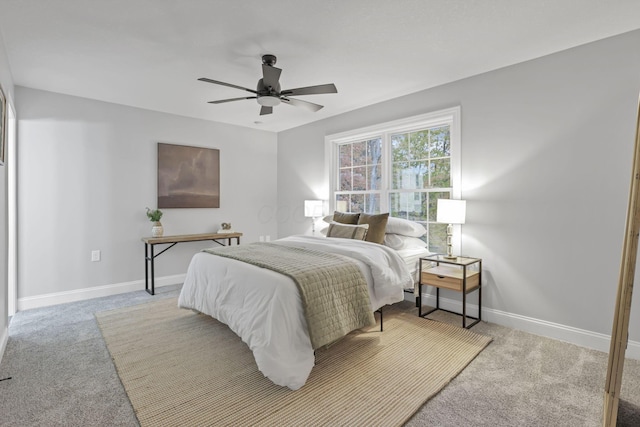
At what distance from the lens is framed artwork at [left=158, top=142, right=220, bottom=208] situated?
14.9 ft

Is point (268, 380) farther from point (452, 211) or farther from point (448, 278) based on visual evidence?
point (452, 211)

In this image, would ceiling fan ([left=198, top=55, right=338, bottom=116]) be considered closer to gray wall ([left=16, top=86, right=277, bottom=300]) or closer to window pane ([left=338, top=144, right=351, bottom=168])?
window pane ([left=338, top=144, right=351, bottom=168])

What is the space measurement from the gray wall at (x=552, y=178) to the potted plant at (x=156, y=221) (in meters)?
3.73

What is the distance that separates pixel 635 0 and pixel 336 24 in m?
1.89

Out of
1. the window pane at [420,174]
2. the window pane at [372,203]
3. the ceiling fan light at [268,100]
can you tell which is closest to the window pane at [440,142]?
the window pane at [420,174]

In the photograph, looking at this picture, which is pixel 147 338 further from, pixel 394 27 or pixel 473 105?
pixel 473 105

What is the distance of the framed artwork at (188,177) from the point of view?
455 centimetres

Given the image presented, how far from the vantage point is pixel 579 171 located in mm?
2648

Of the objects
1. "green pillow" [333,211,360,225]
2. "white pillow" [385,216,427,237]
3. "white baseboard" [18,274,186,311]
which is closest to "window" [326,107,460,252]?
"white pillow" [385,216,427,237]

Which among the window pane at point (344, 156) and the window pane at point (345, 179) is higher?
the window pane at point (344, 156)

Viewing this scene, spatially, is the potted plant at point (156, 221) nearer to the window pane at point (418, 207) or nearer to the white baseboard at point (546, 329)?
the window pane at point (418, 207)

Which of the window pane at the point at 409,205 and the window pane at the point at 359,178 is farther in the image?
the window pane at the point at 359,178

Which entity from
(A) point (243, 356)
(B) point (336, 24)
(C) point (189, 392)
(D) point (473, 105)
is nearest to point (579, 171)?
(D) point (473, 105)

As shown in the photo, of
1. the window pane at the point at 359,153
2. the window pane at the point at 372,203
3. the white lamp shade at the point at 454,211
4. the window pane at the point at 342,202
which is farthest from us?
the window pane at the point at 342,202
